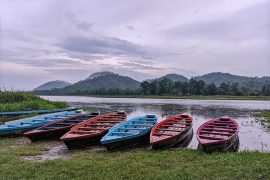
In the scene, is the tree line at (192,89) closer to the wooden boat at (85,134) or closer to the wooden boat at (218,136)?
the wooden boat at (218,136)

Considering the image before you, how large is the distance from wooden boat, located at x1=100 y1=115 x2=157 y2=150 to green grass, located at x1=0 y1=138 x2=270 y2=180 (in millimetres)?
627

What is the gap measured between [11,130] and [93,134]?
525 cm

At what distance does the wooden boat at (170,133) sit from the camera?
12059mm

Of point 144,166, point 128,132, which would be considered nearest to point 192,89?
point 128,132

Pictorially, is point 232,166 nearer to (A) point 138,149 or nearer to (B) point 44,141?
(A) point 138,149

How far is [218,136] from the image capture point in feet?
44.9

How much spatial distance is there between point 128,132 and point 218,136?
4058 mm

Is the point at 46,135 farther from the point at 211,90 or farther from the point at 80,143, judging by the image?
the point at 211,90

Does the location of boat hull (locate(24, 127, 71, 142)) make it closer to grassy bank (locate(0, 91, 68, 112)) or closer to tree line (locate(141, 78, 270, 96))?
grassy bank (locate(0, 91, 68, 112))

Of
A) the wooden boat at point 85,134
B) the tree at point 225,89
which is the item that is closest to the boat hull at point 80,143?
the wooden boat at point 85,134

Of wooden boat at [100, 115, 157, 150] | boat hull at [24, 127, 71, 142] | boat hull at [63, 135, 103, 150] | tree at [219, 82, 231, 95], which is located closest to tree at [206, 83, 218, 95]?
tree at [219, 82, 231, 95]

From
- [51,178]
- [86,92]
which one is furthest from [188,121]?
[86,92]

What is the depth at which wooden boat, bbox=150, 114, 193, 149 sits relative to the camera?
1206 centimetres

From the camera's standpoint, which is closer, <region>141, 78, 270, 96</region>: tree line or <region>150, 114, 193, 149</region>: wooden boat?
<region>150, 114, 193, 149</region>: wooden boat
